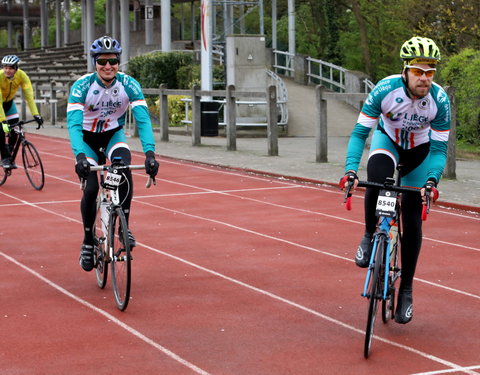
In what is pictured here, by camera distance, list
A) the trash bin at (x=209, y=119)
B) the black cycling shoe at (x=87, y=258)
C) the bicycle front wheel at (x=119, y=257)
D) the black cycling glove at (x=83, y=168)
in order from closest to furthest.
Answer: the bicycle front wheel at (x=119, y=257), the black cycling glove at (x=83, y=168), the black cycling shoe at (x=87, y=258), the trash bin at (x=209, y=119)

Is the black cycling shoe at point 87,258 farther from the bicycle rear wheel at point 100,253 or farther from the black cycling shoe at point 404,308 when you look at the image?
the black cycling shoe at point 404,308

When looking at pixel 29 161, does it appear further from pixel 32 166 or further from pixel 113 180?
pixel 113 180

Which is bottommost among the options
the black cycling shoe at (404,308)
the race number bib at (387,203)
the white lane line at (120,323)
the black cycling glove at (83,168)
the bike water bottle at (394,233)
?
the white lane line at (120,323)

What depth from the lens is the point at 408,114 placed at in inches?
269

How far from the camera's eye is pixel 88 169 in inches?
291

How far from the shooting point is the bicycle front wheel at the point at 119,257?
7242 millimetres

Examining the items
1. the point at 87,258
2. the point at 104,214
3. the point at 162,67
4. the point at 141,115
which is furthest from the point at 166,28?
the point at 104,214

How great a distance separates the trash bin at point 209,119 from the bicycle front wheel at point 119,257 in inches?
656

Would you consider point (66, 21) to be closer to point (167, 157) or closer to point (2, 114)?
point (167, 157)

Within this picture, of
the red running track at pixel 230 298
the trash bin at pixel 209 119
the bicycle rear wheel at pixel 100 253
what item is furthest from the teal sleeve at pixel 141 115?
the trash bin at pixel 209 119

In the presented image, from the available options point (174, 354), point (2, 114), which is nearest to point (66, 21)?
point (2, 114)

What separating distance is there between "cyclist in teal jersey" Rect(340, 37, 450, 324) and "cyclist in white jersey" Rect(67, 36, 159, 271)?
1.76 meters

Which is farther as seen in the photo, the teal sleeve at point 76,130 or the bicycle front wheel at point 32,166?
the bicycle front wheel at point 32,166

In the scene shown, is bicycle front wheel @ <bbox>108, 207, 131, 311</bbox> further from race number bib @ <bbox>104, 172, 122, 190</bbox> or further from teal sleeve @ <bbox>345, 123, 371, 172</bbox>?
teal sleeve @ <bbox>345, 123, 371, 172</bbox>
